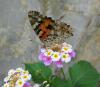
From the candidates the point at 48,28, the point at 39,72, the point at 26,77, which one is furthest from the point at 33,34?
the point at 26,77

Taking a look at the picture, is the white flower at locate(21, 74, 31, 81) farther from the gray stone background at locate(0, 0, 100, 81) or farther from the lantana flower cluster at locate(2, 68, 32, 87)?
the gray stone background at locate(0, 0, 100, 81)

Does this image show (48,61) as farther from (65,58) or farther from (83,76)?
(83,76)

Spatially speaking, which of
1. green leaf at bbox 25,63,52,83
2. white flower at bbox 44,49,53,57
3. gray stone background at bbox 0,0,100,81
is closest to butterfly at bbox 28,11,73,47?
gray stone background at bbox 0,0,100,81

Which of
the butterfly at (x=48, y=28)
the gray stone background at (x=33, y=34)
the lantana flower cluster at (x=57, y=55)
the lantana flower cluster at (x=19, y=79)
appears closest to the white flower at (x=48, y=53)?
the lantana flower cluster at (x=57, y=55)

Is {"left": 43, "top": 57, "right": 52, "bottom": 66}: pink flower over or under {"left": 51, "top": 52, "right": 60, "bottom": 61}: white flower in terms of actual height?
over

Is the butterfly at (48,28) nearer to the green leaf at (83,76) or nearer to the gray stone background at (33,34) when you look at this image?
the gray stone background at (33,34)

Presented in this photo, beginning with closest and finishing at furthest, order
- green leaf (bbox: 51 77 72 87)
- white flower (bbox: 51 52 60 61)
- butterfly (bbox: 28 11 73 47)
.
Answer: white flower (bbox: 51 52 60 61), green leaf (bbox: 51 77 72 87), butterfly (bbox: 28 11 73 47)

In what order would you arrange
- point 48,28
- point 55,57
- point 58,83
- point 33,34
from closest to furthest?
point 55,57 → point 58,83 → point 48,28 → point 33,34

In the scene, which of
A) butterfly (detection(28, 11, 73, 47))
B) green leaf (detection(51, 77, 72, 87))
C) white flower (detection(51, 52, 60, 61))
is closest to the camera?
white flower (detection(51, 52, 60, 61))
